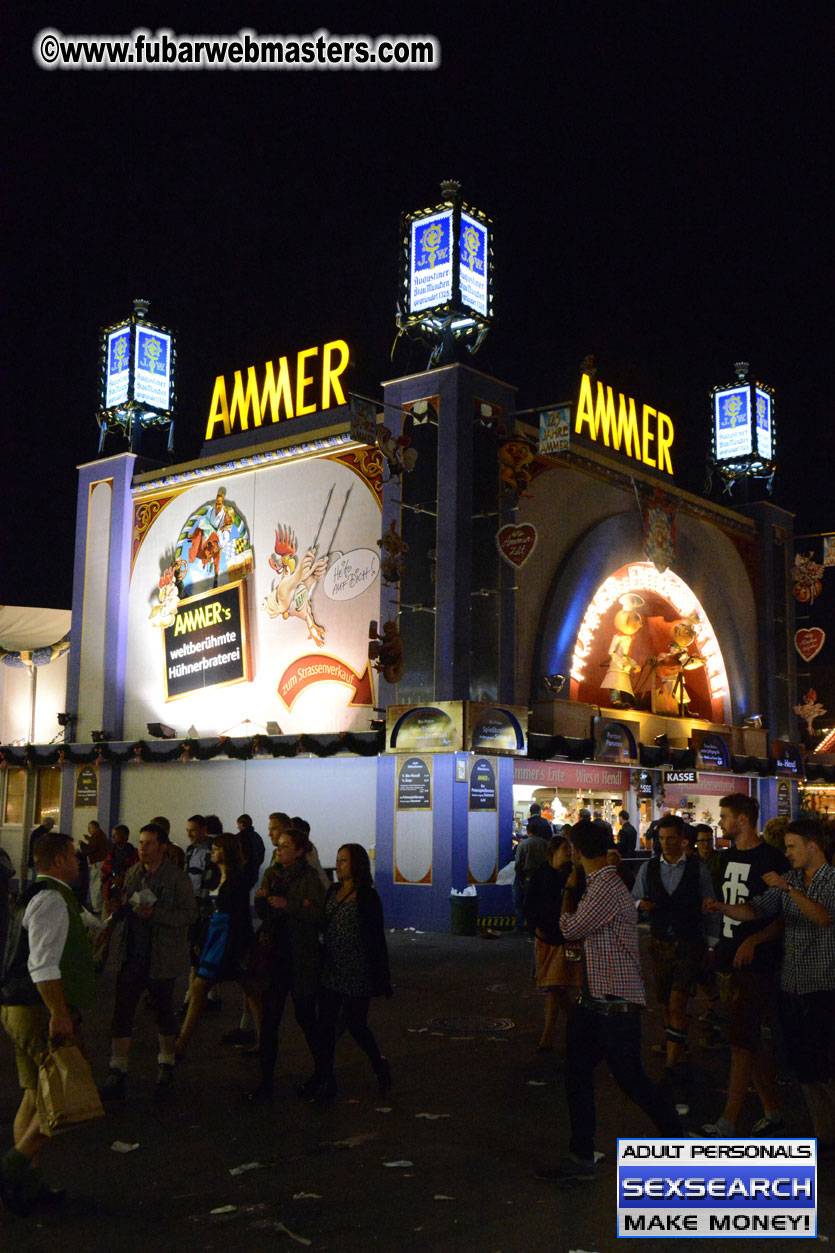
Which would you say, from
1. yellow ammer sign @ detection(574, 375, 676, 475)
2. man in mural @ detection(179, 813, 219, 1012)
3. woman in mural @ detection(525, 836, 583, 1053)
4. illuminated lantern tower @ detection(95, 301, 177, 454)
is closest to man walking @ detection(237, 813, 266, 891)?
man in mural @ detection(179, 813, 219, 1012)

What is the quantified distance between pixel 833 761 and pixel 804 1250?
98.1 ft

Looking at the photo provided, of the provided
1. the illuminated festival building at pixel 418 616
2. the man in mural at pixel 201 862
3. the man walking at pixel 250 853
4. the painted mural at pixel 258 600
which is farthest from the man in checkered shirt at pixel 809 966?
the painted mural at pixel 258 600

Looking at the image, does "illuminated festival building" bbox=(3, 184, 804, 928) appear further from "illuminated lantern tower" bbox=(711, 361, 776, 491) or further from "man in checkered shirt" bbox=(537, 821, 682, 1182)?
"man in checkered shirt" bbox=(537, 821, 682, 1182)

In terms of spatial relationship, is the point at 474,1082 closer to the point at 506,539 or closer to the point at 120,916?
the point at 120,916

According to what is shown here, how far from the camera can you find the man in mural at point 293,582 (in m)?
22.7

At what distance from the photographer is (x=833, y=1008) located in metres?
6.85

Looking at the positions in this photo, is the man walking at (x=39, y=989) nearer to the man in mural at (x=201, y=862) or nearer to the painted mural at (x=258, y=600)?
the man in mural at (x=201, y=862)

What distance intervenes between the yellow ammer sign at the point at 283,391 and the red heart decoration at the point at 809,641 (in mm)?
13669

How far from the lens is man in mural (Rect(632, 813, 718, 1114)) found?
9.03m

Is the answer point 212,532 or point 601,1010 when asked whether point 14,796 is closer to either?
point 212,532

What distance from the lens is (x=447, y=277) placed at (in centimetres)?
2188

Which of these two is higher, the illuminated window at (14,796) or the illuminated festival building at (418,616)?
the illuminated festival building at (418,616)

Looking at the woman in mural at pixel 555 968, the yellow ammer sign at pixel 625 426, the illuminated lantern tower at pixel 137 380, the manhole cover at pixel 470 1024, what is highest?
the illuminated lantern tower at pixel 137 380

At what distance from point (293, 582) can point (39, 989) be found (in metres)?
17.4
